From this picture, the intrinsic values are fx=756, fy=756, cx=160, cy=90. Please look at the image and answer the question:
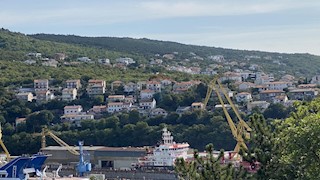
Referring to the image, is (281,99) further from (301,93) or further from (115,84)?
(115,84)

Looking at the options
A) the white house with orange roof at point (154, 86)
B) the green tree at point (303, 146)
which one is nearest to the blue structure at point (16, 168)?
the green tree at point (303, 146)

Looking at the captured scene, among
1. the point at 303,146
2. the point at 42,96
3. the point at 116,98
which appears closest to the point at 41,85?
the point at 42,96

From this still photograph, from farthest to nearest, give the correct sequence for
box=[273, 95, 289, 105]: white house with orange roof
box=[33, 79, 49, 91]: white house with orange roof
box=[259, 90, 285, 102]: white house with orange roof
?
box=[33, 79, 49, 91]: white house with orange roof < box=[259, 90, 285, 102]: white house with orange roof < box=[273, 95, 289, 105]: white house with orange roof

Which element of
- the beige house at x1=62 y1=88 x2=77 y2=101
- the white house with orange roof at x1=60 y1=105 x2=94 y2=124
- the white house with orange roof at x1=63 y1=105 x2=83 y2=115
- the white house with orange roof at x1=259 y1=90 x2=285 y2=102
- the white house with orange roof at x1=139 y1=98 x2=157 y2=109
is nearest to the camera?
the white house with orange roof at x1=60 y1=105 x2=94 y2=124

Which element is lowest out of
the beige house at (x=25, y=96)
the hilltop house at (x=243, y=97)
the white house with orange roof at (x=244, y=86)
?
the beige house at (x=25, y=96)

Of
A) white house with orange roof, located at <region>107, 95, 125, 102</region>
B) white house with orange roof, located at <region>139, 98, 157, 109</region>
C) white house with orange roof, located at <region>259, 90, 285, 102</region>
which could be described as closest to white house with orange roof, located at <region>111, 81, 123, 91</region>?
white house with orange roof, located at <region>107, 95, 125, 102</region>

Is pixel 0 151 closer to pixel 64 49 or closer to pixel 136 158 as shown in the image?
pixel 136 158

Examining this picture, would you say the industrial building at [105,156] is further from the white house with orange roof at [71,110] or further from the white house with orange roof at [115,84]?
the white house with orange roof at [115,84]

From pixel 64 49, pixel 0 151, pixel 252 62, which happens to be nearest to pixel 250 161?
pixel 0 151

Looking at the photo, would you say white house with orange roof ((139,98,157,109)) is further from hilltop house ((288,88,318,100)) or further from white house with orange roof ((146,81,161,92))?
hilltop house ((288,88,318,100))

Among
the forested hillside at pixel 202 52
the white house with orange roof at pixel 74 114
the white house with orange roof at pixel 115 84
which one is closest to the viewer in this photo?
the white house with orange roof at pixel 74 114

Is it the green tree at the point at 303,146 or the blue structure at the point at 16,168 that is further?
the blue structure at the point at 16,168
